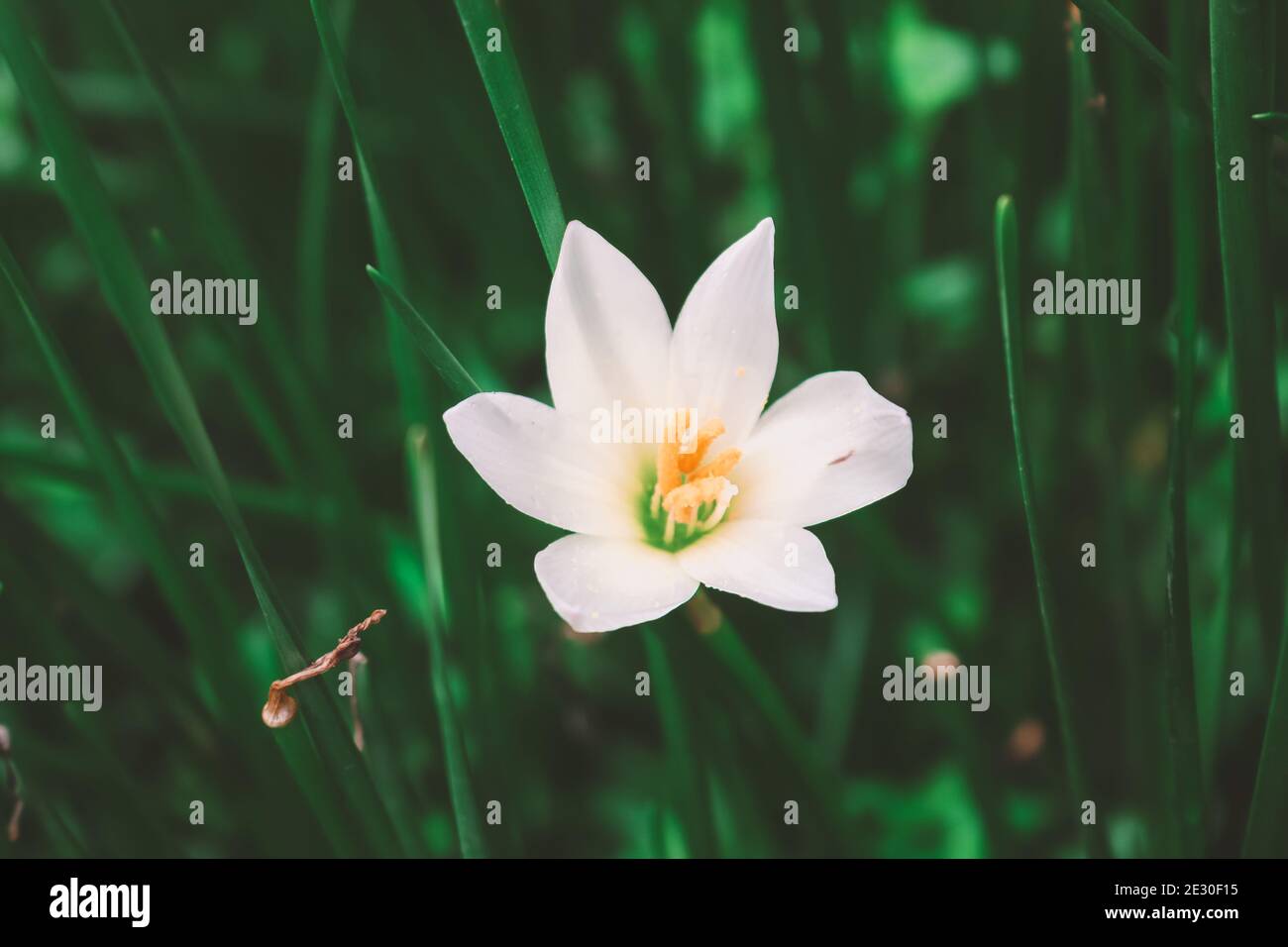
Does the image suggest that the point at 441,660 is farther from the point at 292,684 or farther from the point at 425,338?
the point at 425,338

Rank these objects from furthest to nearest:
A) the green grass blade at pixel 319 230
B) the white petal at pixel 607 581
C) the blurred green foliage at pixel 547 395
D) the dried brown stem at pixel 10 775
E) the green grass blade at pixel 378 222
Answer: the green grass blade at pixel 319 230 → the blurred green foliage at pixel 547 395 → the dried brown stem at pixel 10 775 → the green grass blade at pixel 378 222 → the white petal at pixel 607 581

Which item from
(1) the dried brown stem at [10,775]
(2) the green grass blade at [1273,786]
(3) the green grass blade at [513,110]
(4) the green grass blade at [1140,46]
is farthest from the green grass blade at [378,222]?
(2) the green grass blade at [1273,786]

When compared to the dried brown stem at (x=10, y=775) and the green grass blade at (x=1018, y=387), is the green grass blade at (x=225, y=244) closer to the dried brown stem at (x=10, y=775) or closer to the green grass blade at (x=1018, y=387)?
the dried brown stem at (x=10, y=775)

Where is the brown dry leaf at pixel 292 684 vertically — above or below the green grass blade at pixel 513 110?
below

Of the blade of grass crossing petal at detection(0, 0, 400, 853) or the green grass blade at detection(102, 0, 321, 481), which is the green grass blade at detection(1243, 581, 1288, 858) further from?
the green grass blade at detection(102, 0, 321, 481)

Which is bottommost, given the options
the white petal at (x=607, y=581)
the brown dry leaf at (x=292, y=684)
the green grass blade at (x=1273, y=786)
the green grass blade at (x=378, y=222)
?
the green grass blade at (x=1273, y=786)

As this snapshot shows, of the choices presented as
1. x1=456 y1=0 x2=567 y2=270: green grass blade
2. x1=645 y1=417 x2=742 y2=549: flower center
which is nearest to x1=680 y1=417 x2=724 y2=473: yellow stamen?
x1=645 y1=417 x2=742 y2=549: flower center

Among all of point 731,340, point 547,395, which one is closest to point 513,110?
point 731,340

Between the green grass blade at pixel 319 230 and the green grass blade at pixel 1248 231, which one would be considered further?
the green grass blade at pixel 319 230

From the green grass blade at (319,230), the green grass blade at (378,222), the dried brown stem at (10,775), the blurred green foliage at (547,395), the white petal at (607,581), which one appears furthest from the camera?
the green grass blade at (319,230)
